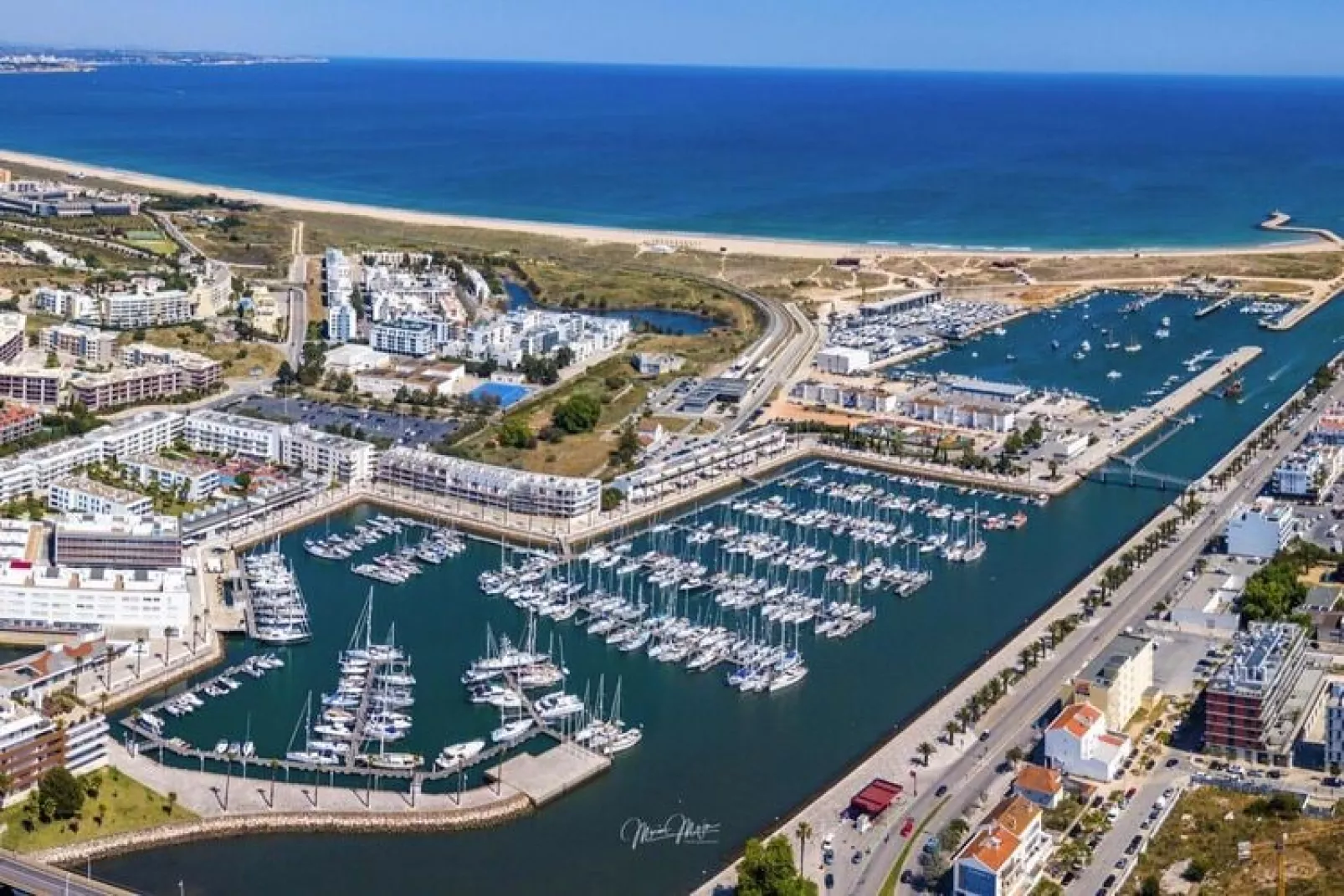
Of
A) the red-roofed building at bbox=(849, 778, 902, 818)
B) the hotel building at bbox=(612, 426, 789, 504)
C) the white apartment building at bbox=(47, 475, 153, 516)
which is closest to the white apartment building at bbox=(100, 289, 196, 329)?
the white apartment building at bbox=(47, 475, 153, 516)

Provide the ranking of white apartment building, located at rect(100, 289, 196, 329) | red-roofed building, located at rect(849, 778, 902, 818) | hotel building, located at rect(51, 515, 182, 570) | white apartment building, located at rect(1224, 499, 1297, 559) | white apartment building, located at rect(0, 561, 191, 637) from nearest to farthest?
red-roofed building, located at rect(849, 778, 902, 818), white apartment building, located at rect(0, 561, 191, 637), hotel building, located at rect(51, 515, 182, 570), white apartment building, located at rect(1224, 499, 1297, 559), white apartment building, located at rect(100, 289, 196, 329)

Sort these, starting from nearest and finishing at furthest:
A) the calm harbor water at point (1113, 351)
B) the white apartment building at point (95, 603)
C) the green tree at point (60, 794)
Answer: the green tree at point (60, 794) → the white apartment building at point (95, 603) → the calm harbor water at point (1113, 351)

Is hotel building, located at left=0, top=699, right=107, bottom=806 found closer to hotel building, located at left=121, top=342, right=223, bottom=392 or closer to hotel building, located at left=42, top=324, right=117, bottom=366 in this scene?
hotel building, located at left=121, top=342, right=223, bottom=392

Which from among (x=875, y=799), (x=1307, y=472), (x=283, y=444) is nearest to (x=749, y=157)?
(x=283, y=444)

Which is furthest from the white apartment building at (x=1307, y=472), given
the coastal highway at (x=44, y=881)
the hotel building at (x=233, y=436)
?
the coastal highway at (x=44, y=881)

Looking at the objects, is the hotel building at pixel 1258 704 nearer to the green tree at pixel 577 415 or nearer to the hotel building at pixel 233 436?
the green tree at pixel 577 415

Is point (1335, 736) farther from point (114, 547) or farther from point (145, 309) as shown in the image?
point (145, 309)
